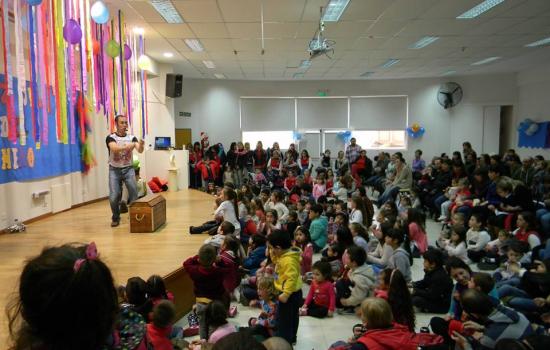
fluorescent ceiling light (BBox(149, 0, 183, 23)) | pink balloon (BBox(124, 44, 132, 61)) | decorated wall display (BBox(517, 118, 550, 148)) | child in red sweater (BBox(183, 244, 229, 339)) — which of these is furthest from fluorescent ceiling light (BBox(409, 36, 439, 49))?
Result: child in red sweater (BBox(183, 244, 229, 339))

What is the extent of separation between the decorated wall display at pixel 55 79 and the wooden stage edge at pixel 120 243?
0.74 m

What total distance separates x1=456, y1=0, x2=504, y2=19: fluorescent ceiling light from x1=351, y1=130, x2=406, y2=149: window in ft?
25.0

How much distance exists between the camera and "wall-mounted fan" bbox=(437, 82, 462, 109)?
13312 mm

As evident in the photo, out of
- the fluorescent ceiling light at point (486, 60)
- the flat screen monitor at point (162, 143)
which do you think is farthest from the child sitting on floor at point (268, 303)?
the fluorescent ceiling light at point (486, 60)

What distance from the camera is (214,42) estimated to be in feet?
26.1

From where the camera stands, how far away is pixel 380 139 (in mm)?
14086

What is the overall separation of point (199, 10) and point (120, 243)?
11.7 ft

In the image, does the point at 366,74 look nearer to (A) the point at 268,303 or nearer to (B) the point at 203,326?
(A) the point at 268,303

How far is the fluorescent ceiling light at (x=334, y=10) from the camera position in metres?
5.70

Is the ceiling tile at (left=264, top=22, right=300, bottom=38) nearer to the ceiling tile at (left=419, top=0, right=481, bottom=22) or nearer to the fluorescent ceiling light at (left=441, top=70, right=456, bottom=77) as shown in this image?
the ceiling tile at (left=419, top=0, right=481, bottom=22)

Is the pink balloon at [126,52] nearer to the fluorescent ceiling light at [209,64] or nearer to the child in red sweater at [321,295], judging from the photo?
the fluorescent ceiling light at [209,64]

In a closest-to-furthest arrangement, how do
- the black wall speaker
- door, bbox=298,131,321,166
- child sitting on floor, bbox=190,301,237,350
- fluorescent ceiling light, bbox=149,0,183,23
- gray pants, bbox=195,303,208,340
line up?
child sitting on floor, bbox=190,301,237,350 < gray pants, bbox=195,303,208,340 < fluorescent ceiling light, bbox=149,0,183,23 < the black wall speaker < door, bbox=298,131,321,166

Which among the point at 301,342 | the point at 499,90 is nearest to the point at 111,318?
the point at 301,342

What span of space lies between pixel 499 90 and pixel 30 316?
14885 millimetres
